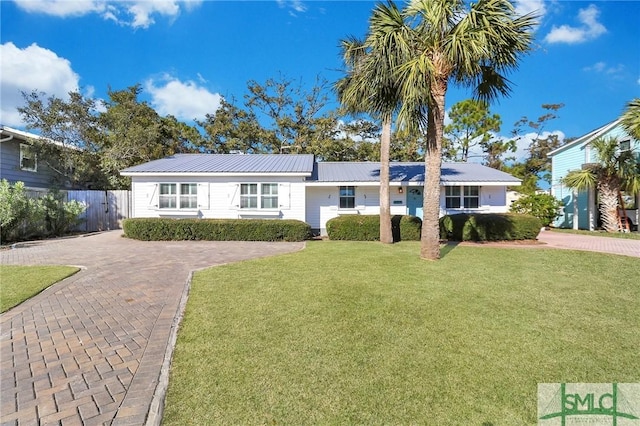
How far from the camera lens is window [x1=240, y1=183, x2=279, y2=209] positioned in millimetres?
15531

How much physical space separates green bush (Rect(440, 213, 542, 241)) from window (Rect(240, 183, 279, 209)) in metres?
8.48

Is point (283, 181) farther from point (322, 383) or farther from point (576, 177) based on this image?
point (576, 177)

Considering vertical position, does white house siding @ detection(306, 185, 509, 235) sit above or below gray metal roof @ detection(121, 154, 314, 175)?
below

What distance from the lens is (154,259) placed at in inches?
357

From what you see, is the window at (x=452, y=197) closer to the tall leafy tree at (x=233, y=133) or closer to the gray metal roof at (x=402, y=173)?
the gray metal roof at (x=402, y=173)

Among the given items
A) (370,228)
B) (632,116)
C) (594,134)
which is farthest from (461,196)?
(594,134)

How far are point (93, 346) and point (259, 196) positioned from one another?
12.1 meters

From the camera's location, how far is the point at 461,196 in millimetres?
16703

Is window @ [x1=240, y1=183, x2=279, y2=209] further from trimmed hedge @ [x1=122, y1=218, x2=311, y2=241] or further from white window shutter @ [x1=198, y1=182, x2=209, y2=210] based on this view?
trimmed hedge @ [x1=122, y1=218, x2=311, y2=241]

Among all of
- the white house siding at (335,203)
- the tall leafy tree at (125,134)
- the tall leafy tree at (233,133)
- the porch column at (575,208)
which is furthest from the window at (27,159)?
the porch column at (575,208)

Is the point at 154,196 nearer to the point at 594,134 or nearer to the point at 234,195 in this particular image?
the point at 234,195

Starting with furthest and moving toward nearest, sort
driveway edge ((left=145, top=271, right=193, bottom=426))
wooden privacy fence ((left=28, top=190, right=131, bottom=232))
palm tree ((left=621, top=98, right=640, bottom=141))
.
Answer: wooden privacy fence ((left=28, top=190, right=131, bottom=232)) → palm tree ((left=621, top=98, right=640, bottom=141)) → driveway edge ((left=145, top=271, right=193, bottom=426))

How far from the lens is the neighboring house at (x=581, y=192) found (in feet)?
57.4

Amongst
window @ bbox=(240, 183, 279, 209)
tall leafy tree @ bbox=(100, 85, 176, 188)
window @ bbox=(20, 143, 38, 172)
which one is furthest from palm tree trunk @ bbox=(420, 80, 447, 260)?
window @ bbox=(20, 143, 38, 172)
